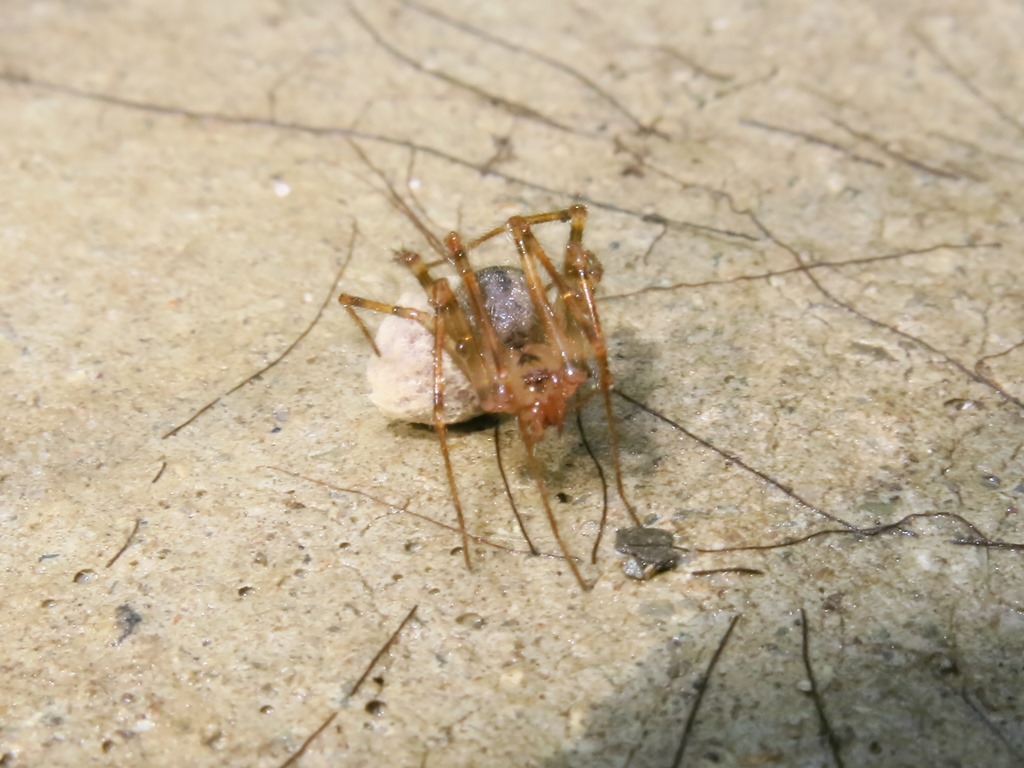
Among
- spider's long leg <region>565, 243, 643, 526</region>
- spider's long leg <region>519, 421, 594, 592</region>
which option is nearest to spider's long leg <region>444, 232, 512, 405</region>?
spider's long leg <region>519, 421, 594, 592</region>

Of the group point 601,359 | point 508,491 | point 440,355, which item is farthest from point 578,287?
point 508,491

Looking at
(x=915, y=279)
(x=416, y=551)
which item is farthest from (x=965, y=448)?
(x=416, y=551)

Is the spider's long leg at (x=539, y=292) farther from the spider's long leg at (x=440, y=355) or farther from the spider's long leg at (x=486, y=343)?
the spider's long leg at (x=440, y=355)

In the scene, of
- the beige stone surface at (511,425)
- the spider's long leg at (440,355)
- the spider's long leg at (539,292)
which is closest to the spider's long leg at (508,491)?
the beige stone surface at (511,425)

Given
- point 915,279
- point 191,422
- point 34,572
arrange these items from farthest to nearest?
point 915,279 → point 191,422 → point 34,572

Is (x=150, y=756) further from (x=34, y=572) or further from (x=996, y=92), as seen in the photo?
(x=996, y=92)

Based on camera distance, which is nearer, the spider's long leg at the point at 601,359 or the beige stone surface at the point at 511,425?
the beige stone surface at the point at 511,425

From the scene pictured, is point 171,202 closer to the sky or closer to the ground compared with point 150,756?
closer to the sky
